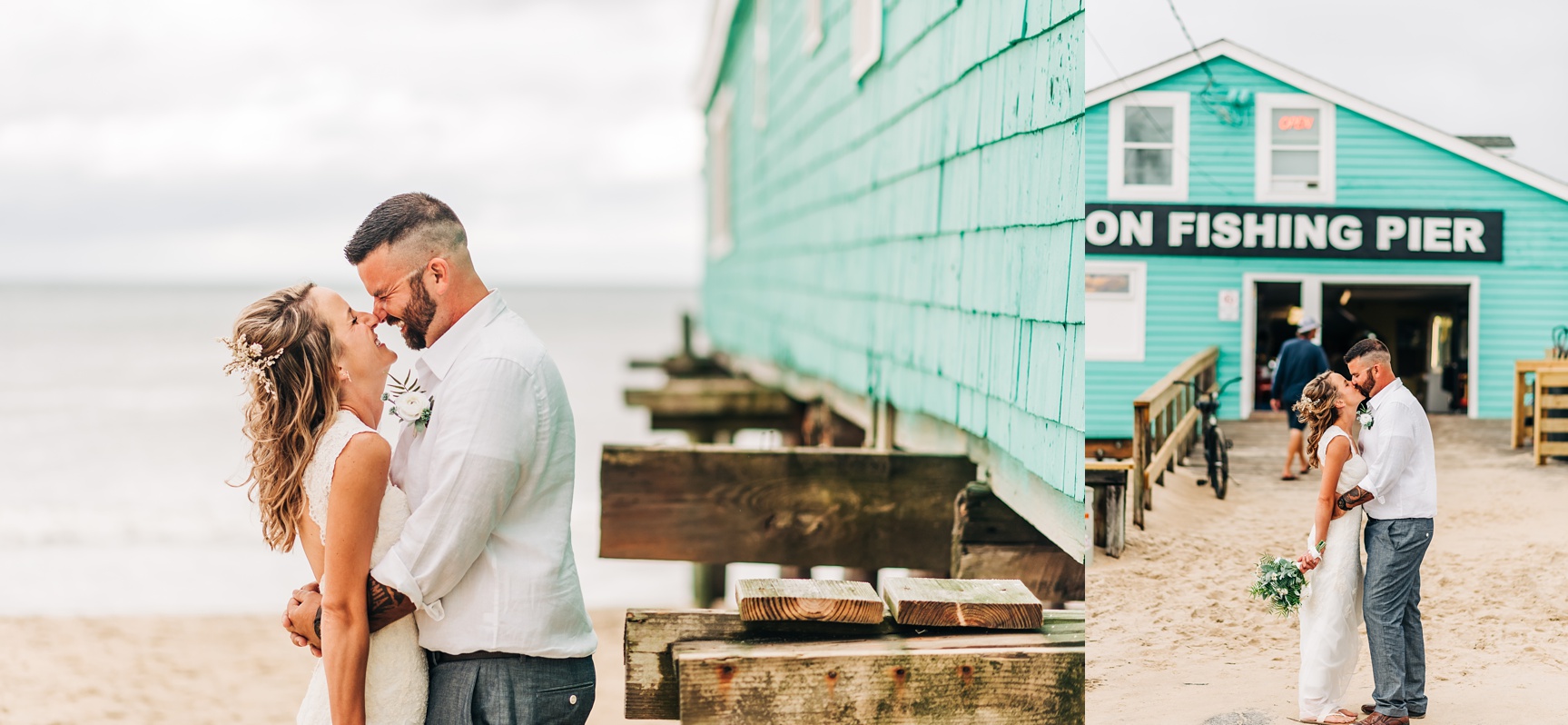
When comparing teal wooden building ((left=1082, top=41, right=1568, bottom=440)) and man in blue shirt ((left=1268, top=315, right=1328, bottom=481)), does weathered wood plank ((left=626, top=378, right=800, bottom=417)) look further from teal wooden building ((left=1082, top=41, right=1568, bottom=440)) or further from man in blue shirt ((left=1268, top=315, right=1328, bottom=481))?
man in blue shirt ((left=1268, top=315, right=1328, bottom=481))

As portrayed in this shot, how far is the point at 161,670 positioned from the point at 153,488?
18553 millimetres

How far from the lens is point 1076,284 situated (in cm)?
262

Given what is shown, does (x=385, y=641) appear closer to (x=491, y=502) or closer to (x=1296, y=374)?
→ (x=491, y=502)

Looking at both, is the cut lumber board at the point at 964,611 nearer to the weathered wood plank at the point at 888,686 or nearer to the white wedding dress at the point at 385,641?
the weathered wood plank at the point at 888,686

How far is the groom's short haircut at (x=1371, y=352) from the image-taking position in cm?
198

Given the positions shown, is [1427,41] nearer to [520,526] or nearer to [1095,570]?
[1095,570]

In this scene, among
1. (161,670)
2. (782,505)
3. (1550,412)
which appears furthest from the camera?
(161,670)

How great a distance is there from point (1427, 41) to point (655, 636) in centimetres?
178

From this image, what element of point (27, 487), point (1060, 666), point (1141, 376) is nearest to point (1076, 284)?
point (1141, 376)

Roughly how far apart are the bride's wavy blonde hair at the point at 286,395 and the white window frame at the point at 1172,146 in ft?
5.11

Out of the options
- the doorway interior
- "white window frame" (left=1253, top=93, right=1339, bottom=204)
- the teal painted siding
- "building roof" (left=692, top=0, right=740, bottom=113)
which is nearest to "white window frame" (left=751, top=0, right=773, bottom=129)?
"building roof" (left=692, top=0, right=740, bottom=113)

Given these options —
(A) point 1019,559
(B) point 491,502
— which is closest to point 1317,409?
(B) point 491,502

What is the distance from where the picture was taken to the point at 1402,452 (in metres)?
1.97

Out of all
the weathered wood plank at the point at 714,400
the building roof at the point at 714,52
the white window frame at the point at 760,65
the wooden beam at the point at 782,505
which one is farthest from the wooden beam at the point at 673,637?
the building roof at the point at 714,52
